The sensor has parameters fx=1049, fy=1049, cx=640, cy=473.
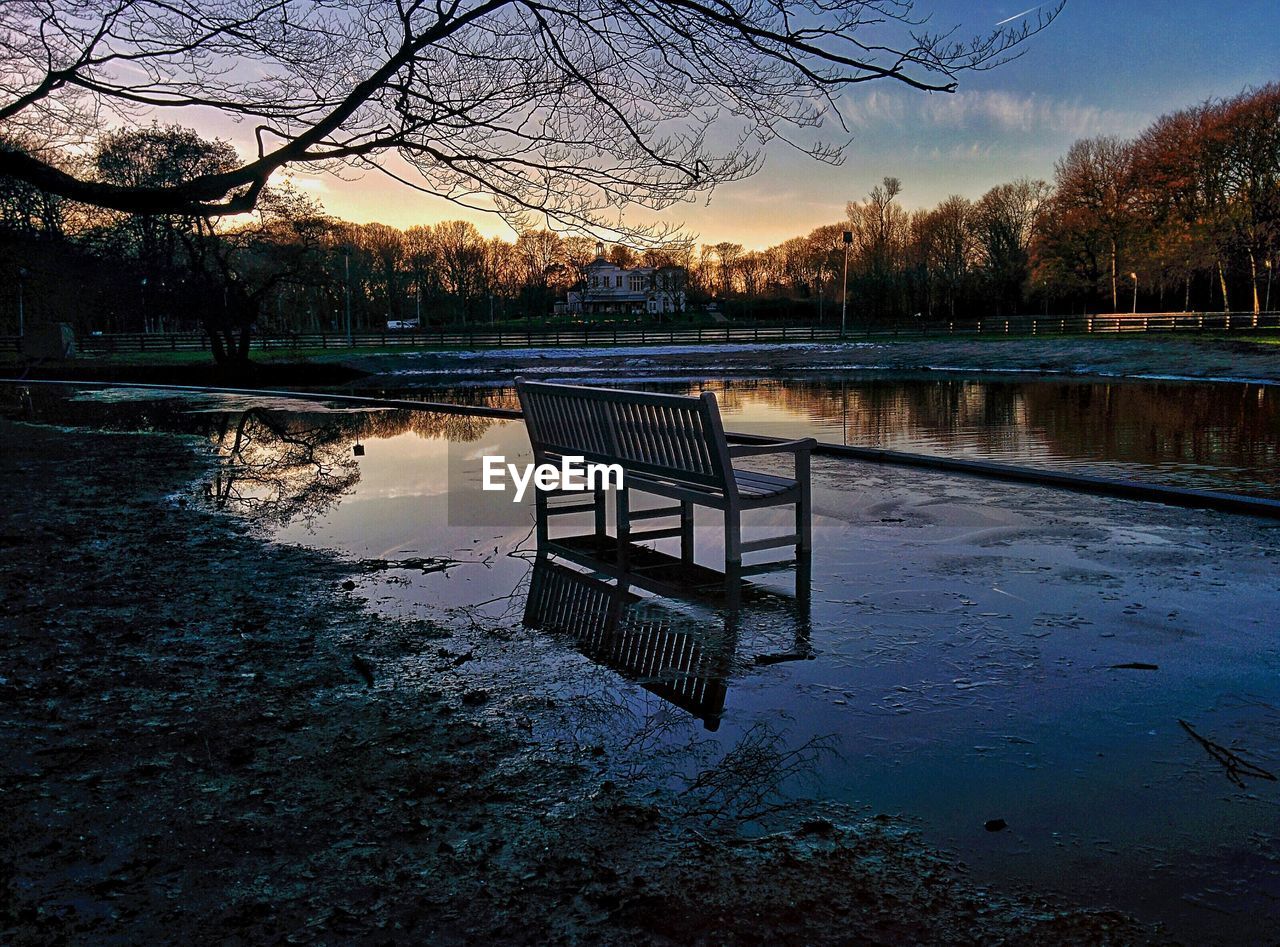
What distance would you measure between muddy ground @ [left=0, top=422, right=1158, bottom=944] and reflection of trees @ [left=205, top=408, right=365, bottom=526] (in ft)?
12.3

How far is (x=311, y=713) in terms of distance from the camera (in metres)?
4.00

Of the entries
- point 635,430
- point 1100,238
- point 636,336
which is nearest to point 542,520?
point 635,430

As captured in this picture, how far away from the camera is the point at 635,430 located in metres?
6.69

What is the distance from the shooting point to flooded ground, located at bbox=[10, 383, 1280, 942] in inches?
118

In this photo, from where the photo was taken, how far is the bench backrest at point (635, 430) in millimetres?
5969

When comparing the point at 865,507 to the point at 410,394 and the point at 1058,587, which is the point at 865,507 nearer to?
the point at 1058,587

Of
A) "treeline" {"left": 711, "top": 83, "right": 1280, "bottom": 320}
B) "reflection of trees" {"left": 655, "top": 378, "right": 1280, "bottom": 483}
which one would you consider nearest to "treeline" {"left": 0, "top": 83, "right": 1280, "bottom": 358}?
"treeline" {"left": 711, "top": 83, "right": 1280, "bottom": 320}

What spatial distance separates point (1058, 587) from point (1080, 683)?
160 centimetres

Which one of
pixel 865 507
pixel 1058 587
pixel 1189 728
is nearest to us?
pixel 1189 728

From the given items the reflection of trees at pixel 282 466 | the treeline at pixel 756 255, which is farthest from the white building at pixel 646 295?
the reflection of trees at pixel 282 466

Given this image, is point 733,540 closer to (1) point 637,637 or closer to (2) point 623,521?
(2) point 623,521

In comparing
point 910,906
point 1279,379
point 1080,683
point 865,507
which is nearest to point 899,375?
point 1279,379

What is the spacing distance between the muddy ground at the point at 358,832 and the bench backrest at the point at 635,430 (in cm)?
191

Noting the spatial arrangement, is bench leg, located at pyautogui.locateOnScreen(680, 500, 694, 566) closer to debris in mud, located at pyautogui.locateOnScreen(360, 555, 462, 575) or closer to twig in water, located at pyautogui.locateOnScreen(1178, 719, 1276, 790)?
debris in mud, located at pyautogui.locateOnScreen(360, 555, 462, 575)
